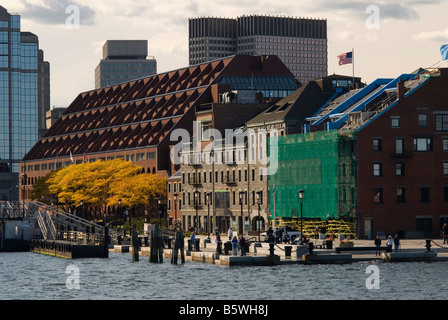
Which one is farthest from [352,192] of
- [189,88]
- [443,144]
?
[189,88]

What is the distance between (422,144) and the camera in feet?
385

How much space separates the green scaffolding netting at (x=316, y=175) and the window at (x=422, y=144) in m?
7.07

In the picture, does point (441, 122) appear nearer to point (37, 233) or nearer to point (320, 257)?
point (320, 257)

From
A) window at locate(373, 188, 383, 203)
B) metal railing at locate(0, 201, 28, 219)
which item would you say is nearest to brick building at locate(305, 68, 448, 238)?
window at locate(373, 188, 383, 203)

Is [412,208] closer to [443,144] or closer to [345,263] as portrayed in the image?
[443,144]

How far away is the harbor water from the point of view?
7012 cm

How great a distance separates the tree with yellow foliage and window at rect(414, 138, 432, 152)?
194 ft

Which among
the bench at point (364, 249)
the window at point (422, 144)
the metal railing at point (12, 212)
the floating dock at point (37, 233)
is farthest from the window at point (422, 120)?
the metal railing at point (12, 212)

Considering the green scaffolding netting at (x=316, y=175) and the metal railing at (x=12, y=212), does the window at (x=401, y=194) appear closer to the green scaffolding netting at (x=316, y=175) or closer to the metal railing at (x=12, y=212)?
the green scaffolding netting at (x=316, y=175)

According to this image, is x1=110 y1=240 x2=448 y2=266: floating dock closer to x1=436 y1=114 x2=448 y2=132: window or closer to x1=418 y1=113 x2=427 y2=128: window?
x1=418 y1=113 x2=427 y2=128: window

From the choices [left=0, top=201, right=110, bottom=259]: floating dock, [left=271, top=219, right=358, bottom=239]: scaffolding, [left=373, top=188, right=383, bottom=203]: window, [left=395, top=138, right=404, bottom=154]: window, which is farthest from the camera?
[left=0, top=201, right=110, bottom=259]: floating dock

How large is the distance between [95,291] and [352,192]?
149ft

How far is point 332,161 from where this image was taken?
4624 inches

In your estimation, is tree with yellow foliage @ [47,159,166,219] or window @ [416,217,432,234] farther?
tree with yellow foliage @ [47,159,166,219]
